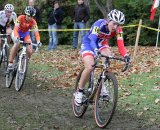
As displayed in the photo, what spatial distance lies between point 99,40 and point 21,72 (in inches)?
124

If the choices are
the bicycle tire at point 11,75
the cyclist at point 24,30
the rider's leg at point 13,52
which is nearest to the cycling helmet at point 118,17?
the cyclist at point 24,30

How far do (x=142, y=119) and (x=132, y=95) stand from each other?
2049 mm

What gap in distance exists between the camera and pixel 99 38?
7.76m

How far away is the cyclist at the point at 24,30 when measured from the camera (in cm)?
1024

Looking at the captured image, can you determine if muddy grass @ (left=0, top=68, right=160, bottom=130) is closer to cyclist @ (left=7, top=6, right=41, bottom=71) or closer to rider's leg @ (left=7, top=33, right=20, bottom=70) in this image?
rider's leg @ (left=7, top=33, right=20, bottom=70)

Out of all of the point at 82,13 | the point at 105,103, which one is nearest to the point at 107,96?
the point at 105,103

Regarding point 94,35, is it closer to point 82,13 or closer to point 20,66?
point 20,66

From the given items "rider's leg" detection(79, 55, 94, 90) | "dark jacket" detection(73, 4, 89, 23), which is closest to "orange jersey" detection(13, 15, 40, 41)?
"rider's leg" detection(79, 55, 94, 90)

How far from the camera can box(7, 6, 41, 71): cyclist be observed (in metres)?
10.2

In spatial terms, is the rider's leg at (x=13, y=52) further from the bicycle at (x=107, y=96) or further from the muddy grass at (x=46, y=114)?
the bicycle at (x=107, y=96)

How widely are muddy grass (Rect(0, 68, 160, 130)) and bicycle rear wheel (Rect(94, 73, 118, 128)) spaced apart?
0.16 m

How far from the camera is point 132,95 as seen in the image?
31.7 ft

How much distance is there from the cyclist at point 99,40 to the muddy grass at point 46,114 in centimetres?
53

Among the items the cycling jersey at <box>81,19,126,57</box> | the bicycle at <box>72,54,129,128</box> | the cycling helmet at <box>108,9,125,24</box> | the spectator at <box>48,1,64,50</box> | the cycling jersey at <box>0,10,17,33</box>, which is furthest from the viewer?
the spectator at <box>48,1,64,50</box>
